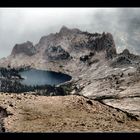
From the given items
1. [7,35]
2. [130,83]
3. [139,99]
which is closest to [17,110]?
[139,99]

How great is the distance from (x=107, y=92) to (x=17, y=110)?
6116 centimetres

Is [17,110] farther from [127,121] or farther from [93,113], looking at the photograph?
[127,121]

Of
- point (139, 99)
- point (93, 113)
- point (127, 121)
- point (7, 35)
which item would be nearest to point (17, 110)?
point (93, 113)

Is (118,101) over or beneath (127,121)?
over

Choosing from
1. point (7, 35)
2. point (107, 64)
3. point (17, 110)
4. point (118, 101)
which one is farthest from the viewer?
point (107, 64)

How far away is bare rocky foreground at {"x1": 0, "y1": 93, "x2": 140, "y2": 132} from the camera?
2879 inches

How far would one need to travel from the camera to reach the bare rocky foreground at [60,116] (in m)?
73.1

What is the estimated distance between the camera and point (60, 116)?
264 ft

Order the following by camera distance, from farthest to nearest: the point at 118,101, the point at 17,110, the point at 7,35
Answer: the point at 7,35, the point at 118,101, the point at 17,110

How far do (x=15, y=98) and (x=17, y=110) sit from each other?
10.2m
